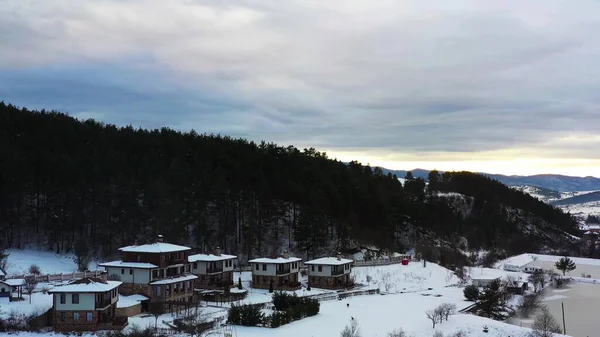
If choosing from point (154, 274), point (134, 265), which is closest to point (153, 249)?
point (134, 265)

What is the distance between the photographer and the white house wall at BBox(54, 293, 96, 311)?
33094mm

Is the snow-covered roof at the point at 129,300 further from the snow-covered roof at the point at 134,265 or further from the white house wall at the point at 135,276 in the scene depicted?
the snow-covered roof at the point at 134,265

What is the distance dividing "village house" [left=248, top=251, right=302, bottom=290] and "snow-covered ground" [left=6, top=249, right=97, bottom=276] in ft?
52.1

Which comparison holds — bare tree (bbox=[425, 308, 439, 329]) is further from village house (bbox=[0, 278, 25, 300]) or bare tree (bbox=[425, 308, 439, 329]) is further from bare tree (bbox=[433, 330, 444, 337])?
village house (bbox=[0, 278, 25, 300])

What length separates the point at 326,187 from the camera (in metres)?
73.3

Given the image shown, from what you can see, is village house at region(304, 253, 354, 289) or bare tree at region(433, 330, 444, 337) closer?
bare tree at region(433, 330, 444, 337)

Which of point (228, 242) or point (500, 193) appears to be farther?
point (500, 193)

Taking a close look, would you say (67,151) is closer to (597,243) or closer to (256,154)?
(256,154)

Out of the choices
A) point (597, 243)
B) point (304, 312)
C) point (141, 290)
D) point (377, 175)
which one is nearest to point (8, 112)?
point (141, 290)

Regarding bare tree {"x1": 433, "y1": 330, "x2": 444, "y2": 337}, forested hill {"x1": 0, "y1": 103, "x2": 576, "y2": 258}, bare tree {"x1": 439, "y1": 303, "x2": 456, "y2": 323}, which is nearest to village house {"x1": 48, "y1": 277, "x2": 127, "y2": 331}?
bare tree {"x1": 433, "y1": 330, "x2": 444, "y2": 337}

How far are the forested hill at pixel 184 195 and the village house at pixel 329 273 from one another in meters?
11.3

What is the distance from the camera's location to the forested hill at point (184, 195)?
5628 centimetres

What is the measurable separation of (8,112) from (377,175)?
60592mm

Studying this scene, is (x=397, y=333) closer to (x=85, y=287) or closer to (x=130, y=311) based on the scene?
(x=130, y=311)
